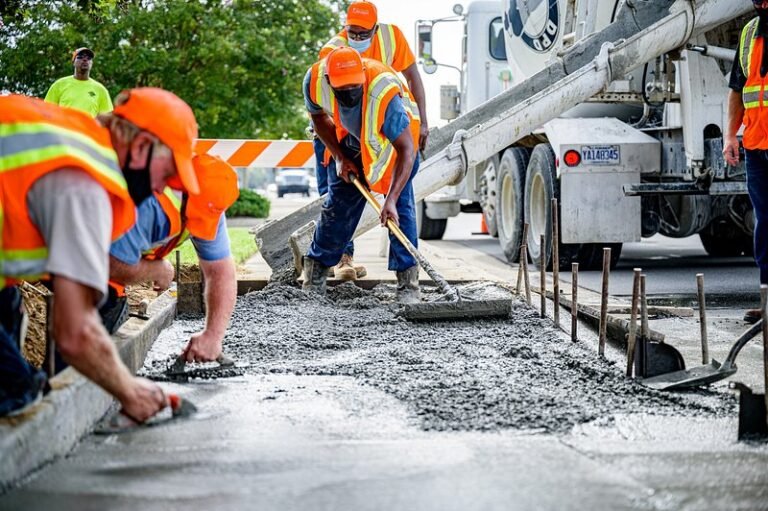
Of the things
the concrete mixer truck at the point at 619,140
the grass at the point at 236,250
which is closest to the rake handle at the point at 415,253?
the concrete mixer truck at the point at 619,140

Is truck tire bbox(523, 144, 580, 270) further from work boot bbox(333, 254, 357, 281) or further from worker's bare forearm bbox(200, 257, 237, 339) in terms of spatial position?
worker's bare forearm bbox(200, 257, 237, 339)

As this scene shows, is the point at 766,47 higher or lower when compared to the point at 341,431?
higher

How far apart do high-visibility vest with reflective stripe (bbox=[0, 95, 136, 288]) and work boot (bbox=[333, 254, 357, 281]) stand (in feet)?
16.5

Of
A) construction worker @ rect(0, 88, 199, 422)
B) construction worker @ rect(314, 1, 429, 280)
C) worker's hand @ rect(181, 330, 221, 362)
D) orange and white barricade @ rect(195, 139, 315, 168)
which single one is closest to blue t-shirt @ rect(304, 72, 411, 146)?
construction worker @ rect(314, 1, 429, 280)

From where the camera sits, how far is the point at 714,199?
34.8ft

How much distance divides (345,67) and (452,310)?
1.64 m

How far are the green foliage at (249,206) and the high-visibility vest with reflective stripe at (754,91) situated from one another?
15.7 metres

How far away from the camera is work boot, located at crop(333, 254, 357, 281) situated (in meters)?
8.52

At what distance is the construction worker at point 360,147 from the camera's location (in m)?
7.13

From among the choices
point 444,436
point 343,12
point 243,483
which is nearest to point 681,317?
point 444,436

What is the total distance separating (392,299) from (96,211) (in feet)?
15.5

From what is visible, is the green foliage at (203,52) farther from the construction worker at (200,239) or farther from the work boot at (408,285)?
the construction worker at (200,239)

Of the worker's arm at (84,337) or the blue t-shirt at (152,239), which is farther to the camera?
the blue t-shirt at (152,239)

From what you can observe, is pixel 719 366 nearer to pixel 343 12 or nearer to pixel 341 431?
pixel 341 431
